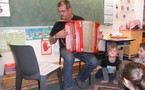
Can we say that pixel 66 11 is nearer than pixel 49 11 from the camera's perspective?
Yes

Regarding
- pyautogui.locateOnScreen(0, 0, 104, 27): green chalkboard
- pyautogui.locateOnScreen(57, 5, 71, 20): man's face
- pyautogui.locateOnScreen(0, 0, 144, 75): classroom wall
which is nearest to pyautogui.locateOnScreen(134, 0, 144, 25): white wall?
pyautogui.locateOnScreen(0, 0, 144, 75): classroom wall

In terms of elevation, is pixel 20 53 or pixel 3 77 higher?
pixel 20 53

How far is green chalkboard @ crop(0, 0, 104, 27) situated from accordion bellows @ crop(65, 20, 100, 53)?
2.75 ft

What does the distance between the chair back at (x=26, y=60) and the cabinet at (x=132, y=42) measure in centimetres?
281

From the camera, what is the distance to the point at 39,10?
3.08 metres

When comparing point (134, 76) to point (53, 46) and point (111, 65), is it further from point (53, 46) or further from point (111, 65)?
point (53, 46)

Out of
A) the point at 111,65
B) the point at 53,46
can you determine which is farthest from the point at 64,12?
the point at 111,65

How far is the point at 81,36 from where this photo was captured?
2.46m

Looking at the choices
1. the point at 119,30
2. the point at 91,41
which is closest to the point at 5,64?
the point at 91,41

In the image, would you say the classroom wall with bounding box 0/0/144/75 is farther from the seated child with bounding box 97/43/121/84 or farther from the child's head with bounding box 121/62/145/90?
the child's head with bounding box 121/62/145/90

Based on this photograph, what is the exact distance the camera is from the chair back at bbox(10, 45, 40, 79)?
1854 mm

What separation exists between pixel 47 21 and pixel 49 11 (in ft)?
0.57

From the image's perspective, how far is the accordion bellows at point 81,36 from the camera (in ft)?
7.95

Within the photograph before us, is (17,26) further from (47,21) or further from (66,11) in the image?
(66,11)
